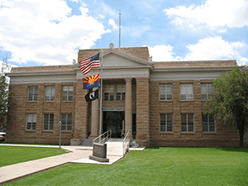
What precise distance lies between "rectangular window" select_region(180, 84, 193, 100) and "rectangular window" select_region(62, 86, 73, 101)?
43.1ft

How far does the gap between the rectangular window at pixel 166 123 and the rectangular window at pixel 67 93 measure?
11.3 metres

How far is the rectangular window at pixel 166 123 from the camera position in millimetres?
25797

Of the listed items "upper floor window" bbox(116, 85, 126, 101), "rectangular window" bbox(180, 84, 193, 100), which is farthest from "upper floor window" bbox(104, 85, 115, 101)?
"rectangular window" bbox(180, 84, 193, 100)

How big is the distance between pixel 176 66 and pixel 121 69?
660 centimetres

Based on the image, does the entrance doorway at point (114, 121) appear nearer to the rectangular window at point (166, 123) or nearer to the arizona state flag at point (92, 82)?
the rectangular window at point (166, 123)

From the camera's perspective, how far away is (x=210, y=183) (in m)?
8.88

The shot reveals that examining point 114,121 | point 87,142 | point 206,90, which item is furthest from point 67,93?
point 206,90

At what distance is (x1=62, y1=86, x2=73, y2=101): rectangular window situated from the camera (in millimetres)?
28203

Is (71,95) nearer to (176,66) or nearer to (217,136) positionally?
(176,66)

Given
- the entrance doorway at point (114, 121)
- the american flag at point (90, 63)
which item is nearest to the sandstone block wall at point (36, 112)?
the entrance doorway at point (114, 121)

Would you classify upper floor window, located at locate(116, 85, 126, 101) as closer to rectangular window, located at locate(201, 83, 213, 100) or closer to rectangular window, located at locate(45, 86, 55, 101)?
rectangular window, located at locate(45, 86, 55, 101)

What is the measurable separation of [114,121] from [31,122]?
34.8ft

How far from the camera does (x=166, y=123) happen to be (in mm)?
25875

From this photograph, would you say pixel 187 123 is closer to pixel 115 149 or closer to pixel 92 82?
pixel 115 149
